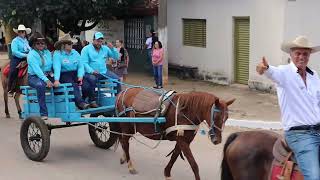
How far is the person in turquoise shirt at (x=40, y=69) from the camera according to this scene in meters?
8.69

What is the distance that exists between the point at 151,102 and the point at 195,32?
1128cm

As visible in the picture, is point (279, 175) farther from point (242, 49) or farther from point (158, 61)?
point (158, 61)

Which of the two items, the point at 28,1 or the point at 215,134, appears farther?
the point at 28,1

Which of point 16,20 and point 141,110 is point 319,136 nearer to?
point 141,110

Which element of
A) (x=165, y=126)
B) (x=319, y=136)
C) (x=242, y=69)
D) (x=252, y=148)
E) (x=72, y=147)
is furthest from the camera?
(x=242, y=69)

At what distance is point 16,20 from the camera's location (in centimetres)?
2042

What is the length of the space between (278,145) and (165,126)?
279 cm

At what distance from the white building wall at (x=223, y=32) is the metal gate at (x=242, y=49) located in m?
0.16

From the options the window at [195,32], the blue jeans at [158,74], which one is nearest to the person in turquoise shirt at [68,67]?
the blue jeans at [158,74]

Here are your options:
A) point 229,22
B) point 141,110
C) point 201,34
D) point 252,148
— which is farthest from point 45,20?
point 252,148

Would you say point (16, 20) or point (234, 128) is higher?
point (16, 20)

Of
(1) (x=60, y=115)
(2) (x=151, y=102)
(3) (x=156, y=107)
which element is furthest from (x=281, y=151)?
(1) (x=60, y=115)

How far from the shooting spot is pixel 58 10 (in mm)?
19578

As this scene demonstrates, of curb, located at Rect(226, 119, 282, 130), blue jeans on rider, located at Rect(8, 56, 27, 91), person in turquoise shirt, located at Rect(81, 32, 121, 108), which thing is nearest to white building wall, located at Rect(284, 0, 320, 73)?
curb, located at Rect(226, 119, 282, 130)
